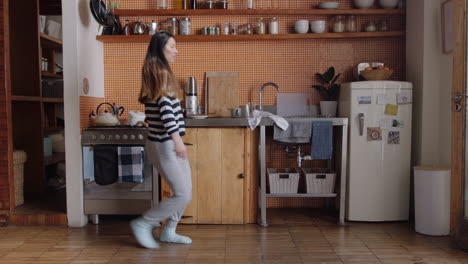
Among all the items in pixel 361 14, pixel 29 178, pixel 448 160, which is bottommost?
pixel 29 178

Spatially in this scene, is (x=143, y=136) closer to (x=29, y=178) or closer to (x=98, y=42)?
(x=98, y=42)

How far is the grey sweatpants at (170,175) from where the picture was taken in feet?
9.35

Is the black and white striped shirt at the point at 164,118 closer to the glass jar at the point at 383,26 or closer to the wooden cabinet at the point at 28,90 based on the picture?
the wooden cabinet at the point at 28,90

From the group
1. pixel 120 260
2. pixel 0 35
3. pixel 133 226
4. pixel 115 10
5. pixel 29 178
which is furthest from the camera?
pixel 29 178

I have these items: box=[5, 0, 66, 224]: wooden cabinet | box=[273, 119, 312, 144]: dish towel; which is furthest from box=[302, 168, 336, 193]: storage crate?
box=[5, 0, 66, 224]: wooden cabinet

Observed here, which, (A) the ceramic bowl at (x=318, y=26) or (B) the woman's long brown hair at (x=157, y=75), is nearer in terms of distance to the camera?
(B) the woman's long brown hair at (x=157, y=75)

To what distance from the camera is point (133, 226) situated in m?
3.00

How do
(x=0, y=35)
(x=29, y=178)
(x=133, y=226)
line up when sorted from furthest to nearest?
(x=29, y=178) < (x=0, y=35) < (x=133, y=226)

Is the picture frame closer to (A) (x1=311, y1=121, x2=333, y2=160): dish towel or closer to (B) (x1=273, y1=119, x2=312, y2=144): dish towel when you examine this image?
(A) (x1=311, y1=121, x2=333, y2=160): dish towel

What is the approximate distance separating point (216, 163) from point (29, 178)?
216 cm

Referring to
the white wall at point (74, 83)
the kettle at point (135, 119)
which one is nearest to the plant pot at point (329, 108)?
the kettle at point (135, 119)

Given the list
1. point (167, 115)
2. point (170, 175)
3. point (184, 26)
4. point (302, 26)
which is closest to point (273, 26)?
point (302, 26)

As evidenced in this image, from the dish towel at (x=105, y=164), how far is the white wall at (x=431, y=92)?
2614 mm

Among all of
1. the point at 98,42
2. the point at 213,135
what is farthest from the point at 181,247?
the point at 98,42
